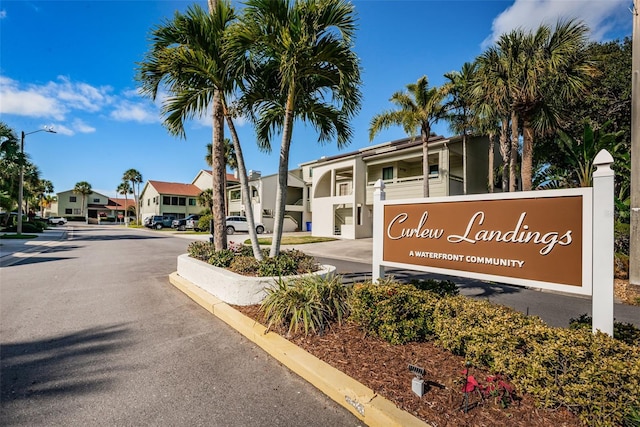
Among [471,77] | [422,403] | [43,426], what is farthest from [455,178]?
[43,426]

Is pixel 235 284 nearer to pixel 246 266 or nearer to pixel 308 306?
pixel 246 266

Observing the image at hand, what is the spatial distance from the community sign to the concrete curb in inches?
73.1

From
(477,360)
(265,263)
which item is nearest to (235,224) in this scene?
(265,263)

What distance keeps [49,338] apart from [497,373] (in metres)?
5.85

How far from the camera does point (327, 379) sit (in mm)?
3047

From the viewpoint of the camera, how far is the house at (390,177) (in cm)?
2023

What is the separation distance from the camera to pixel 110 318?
207 inches

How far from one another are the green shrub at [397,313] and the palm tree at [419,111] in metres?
14.3

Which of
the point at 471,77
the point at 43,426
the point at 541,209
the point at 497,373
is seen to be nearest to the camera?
the point at 43,426

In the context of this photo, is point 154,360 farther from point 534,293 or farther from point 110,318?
point 534,293

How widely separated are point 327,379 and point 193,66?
21.8 feet

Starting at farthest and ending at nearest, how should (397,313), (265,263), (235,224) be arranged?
(235,224) → (265,263) → (397,313)

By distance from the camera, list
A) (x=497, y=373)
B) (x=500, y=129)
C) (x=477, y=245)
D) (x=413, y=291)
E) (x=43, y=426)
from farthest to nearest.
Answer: (x=500, y=129) < (x=413, y=291) < (x=477, y=245) < (x=497, y=373) < (x=43, y=426)

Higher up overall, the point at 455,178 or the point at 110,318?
the point at 455,178
